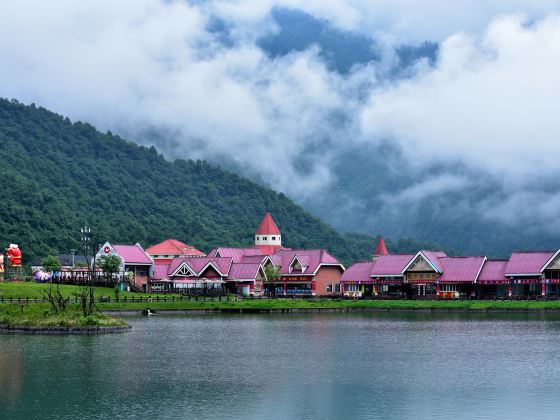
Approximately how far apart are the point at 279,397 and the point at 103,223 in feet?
451

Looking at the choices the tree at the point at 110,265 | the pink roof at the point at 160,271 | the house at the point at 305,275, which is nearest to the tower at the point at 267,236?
the house at the point at 305,275

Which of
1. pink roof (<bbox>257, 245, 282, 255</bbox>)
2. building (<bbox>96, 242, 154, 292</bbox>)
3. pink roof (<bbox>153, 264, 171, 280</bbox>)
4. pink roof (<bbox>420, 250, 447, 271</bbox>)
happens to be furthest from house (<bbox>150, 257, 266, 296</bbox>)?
pink roof (<bbox>420, 250, 447, 271</bbox>)

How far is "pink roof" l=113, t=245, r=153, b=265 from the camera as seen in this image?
124 meters

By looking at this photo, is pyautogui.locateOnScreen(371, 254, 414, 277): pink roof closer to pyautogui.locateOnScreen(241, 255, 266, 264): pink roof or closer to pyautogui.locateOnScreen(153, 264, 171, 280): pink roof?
pyautogui.locateOnScreen(241, 255, 266, 264): pink roof

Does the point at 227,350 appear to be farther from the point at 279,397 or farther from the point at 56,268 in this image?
the point at 56,268

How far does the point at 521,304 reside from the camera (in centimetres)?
9662

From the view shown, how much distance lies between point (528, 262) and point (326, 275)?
2791cm

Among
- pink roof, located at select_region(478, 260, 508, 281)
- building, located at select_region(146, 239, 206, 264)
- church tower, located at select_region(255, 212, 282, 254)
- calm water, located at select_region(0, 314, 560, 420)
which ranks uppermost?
church tower, located at select_region(255, 212, 282, 254)

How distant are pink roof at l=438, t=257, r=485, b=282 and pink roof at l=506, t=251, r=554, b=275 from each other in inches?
154

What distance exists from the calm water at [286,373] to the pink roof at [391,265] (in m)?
45.2

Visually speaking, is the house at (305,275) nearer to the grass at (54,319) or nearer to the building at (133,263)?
the building at (133,263)

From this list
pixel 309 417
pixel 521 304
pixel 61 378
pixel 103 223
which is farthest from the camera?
pixel 103 223

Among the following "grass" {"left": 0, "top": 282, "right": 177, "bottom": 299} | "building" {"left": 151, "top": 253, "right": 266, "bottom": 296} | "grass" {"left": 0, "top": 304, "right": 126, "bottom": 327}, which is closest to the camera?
"grass" {"left": 0, "top": 304, "right": 126, "bottom": 327}

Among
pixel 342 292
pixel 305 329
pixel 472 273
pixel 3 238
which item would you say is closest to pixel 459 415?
pixel 305 329
